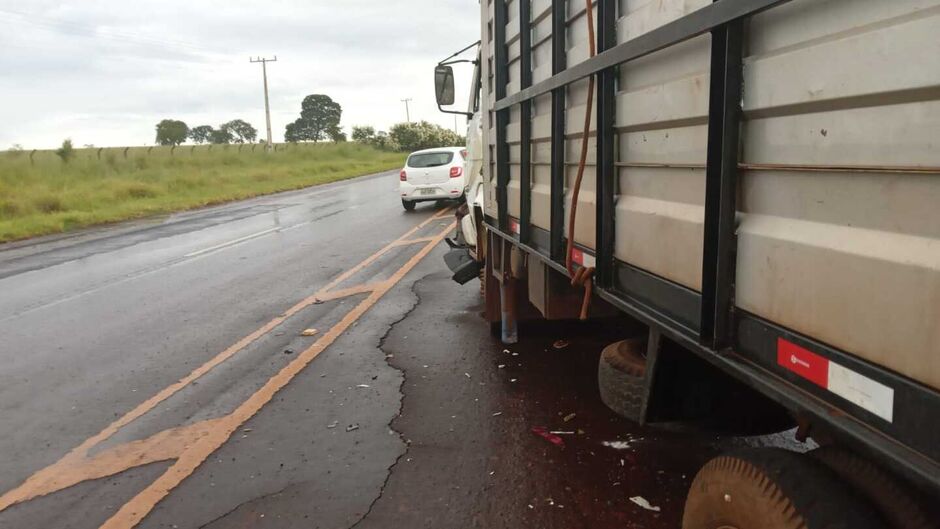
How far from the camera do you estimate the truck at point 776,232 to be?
1.43 metres

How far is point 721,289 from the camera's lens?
2.00 m

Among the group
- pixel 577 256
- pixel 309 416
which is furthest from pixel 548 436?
pixel 309 416

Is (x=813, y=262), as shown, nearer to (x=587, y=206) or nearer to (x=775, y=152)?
(x=775, y=152)

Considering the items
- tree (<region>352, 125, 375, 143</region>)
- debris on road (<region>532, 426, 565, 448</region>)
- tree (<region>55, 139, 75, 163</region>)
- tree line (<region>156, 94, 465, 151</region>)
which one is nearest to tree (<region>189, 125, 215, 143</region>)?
tree line (<region>156, 94, 465, 151</region>)

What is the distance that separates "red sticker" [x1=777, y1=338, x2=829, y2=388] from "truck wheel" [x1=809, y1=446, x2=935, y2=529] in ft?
0.91

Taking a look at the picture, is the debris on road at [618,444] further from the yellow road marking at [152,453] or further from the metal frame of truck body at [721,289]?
the yellow road marking at [152,453]

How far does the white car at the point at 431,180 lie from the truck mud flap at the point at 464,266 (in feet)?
35.3

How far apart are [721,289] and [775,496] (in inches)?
21.7

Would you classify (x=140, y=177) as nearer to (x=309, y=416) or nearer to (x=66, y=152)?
(x=66, y=152)

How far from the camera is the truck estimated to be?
1.43 m

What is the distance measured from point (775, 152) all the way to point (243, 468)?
3.18 meters

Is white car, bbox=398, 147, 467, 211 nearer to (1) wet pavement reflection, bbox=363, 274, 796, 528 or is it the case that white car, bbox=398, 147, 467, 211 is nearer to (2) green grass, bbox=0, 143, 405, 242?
(2) green grass, bbox=0, 143, 405, 242

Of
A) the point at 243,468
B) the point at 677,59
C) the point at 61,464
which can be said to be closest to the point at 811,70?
the point at 677,59

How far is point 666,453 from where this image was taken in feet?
12.7
